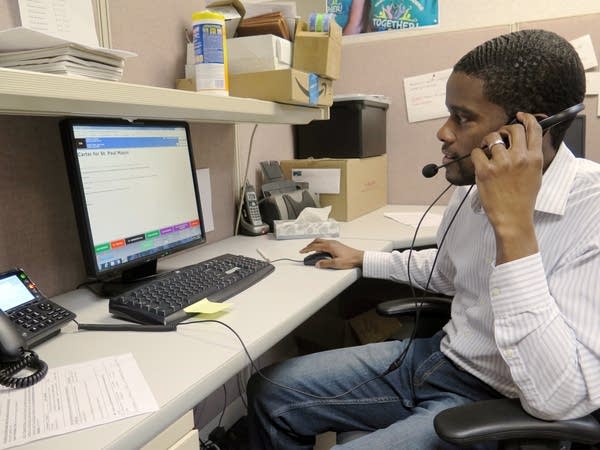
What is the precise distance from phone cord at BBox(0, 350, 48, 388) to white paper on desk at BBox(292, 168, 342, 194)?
1.21 metres

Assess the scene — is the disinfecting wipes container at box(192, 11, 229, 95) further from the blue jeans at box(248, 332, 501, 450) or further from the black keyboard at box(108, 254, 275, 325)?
the blue jeans at box(248, 332, 501, 450)

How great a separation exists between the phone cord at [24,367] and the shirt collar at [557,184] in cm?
79

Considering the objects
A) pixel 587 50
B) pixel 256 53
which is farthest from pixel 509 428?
pixel 587 50

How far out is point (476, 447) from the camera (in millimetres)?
745

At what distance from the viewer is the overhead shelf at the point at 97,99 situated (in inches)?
26.1

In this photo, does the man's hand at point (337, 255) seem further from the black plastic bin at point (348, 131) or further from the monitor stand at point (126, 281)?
the black plastic bin at point (348, 131)

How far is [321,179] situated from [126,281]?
905 millimetres

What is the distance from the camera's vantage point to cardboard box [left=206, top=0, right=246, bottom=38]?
129cm

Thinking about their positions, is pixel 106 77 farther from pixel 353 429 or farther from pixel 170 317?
pixel 353 429

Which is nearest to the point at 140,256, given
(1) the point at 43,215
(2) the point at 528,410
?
(1) the point at 43,215

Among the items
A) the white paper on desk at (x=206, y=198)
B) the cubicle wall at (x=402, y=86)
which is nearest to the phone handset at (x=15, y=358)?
the white paper on desk at (x=206, y=198)

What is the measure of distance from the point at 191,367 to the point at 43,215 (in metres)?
0.52

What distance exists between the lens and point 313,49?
4.37 ft

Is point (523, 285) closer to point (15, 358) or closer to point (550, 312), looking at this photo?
point (550, 312)
